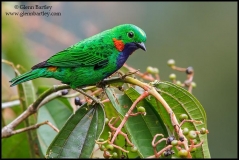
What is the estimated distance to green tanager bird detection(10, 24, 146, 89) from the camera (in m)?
2.71

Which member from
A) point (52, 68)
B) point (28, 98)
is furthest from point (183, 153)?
point (28, 98)

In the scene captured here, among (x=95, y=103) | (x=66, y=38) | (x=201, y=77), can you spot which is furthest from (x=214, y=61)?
(x=95, y=103)

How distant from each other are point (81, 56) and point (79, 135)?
552 mm

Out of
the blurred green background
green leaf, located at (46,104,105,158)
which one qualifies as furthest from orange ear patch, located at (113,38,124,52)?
the blurred green background

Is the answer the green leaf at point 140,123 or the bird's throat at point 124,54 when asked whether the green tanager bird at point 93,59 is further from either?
the green leaf at point 140,123

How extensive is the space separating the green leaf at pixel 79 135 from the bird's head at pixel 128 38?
0.42m

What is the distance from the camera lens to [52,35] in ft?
19.4

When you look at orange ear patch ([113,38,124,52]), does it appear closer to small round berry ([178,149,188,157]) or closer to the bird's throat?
the bird's throat

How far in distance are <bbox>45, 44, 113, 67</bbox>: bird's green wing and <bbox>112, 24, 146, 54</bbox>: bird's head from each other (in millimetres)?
82

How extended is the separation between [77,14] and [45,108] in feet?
15.5

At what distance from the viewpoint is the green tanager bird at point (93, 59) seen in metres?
2.71

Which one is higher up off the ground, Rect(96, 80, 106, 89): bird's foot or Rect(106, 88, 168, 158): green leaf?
Rect(96, 80, 106, 89): bird's foot

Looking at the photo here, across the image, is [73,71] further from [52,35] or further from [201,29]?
[201,29]

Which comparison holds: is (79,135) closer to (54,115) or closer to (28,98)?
(28,98)
